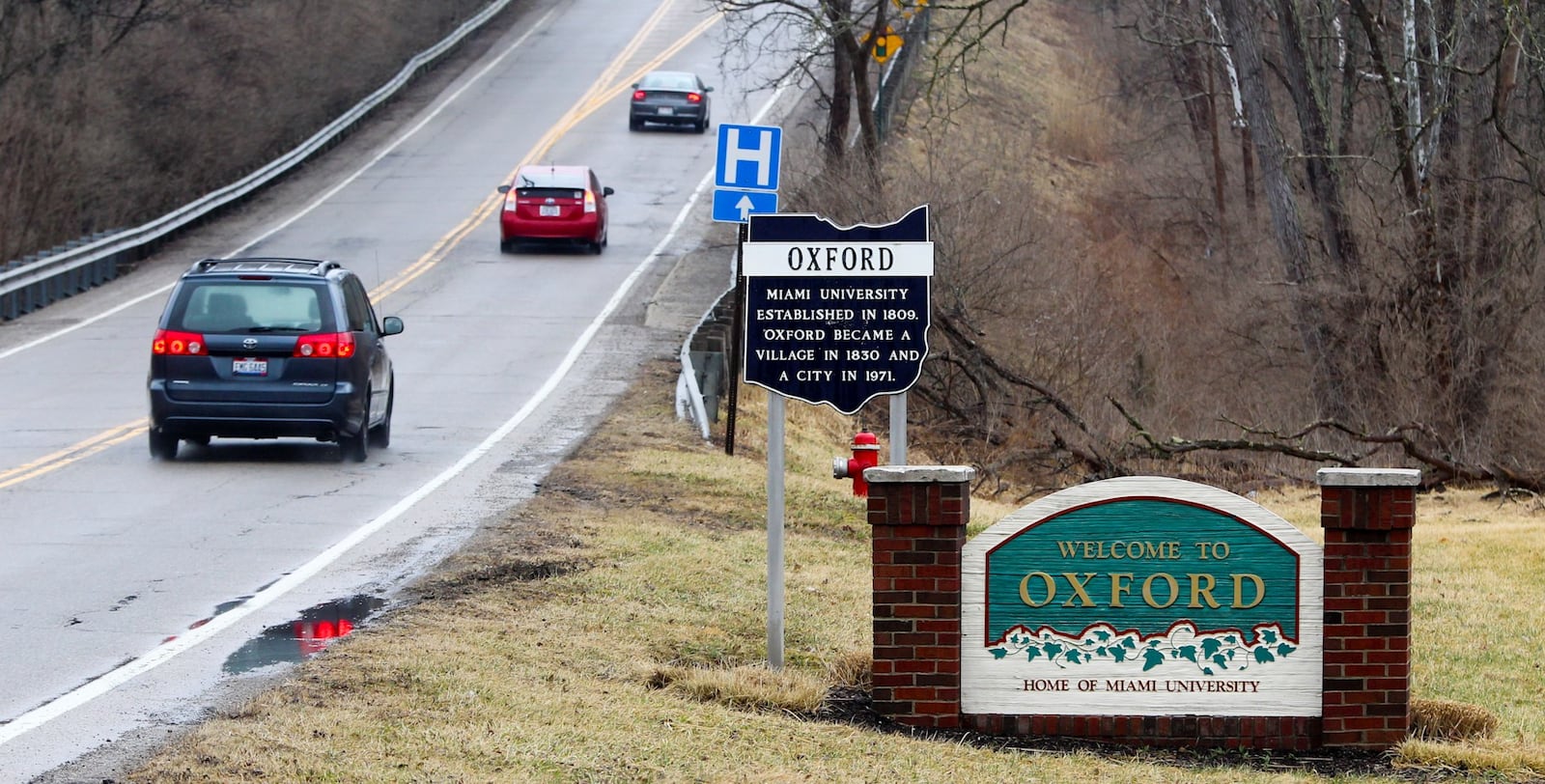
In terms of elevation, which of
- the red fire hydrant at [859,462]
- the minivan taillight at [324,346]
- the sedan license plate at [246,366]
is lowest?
the red fire hydrant at [859,462]

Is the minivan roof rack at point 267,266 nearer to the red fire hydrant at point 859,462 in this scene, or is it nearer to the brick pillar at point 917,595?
the red fire hydrant at point 859,462

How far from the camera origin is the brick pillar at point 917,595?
8.20 m

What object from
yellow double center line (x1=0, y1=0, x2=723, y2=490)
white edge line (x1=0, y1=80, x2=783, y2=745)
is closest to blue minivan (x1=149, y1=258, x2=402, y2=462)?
yellow double center line (x1=0, y1=0, x2=723, y2=490)

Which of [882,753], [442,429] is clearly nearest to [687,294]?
[442,429]

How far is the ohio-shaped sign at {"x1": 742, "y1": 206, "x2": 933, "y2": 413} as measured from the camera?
914 cm

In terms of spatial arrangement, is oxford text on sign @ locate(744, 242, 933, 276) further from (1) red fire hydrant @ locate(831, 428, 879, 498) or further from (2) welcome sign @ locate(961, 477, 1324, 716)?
(2) welcome sign @ locate(961, 477, 1324, 716)

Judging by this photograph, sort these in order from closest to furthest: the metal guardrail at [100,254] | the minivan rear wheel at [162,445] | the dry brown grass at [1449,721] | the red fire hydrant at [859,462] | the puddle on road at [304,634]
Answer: the dry brown grass at [1449,721] → the puddle on road at [304,634] → the red fire hydrant at [859,462] → the minivan rear wheel at [162,445] → the metal guardrail at [100,254]

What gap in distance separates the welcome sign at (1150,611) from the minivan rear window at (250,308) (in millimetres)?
8903

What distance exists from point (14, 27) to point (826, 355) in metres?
38.5

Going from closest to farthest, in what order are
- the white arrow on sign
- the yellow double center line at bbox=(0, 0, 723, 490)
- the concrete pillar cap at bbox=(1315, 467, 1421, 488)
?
the concrete pillar cap at bbox=(1315, 467, 1421, 488)
the white arrow on sign
the yellow double center line at bbox=(0, 0, 723, 490)

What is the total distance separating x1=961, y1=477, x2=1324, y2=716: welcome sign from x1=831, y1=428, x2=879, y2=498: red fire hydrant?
1.53 metres

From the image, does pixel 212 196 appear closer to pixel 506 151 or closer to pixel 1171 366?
pixel 506 151

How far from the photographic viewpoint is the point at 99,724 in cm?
738

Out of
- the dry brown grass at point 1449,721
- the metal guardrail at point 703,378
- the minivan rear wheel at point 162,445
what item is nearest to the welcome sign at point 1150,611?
the dry brown grass at point 1449,721
